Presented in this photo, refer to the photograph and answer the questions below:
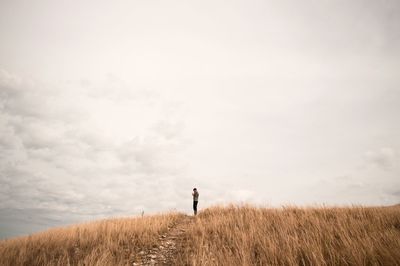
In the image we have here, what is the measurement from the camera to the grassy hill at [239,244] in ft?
15.6

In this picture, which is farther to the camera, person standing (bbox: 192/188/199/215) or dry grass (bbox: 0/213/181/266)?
person standing (bbox: 192/188/199/215)

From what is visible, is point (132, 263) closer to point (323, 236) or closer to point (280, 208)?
point (323, 236)

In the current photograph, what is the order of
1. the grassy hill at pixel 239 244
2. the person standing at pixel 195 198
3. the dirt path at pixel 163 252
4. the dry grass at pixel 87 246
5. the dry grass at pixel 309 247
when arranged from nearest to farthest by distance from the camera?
1. the dry grass at pixel 309 247
2. the grassy hill at pixel 239 244
3. the dirt path at pixel 163 252
4. the dry grass at pixel 87 246
5. the person standing at pixel 195 198

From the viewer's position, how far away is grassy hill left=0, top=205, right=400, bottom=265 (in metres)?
4.77

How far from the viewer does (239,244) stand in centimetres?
704

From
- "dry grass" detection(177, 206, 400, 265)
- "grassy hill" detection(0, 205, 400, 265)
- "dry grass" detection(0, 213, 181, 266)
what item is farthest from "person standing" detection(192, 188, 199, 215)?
"dry grass" detection(177, 206, 400, 265)

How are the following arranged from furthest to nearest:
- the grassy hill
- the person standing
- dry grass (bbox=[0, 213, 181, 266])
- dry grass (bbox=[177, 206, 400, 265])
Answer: the person standing
dry grass (bbox=[0, 213, 181, 266])
the grassy hill
dry grass (bbox=[177, 206, 400, 265])

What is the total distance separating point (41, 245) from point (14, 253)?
96 centimetres

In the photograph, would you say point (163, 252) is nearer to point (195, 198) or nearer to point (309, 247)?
point (309, 247)

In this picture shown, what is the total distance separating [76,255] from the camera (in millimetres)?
7539

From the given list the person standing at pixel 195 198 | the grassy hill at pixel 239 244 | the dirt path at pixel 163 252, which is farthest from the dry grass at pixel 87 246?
the person standing at pixel 195 198

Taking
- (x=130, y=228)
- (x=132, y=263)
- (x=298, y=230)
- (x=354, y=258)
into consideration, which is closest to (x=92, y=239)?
(x=130, y=228)

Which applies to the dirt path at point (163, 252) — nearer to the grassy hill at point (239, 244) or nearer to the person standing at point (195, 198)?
the grassy hill at point (239, 244)

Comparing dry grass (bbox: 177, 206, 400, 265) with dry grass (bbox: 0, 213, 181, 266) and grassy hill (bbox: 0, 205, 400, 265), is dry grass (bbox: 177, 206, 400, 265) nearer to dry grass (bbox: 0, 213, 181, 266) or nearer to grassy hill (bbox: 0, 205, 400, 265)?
grassy hill (bbox: 0, 205, 400, 265)
